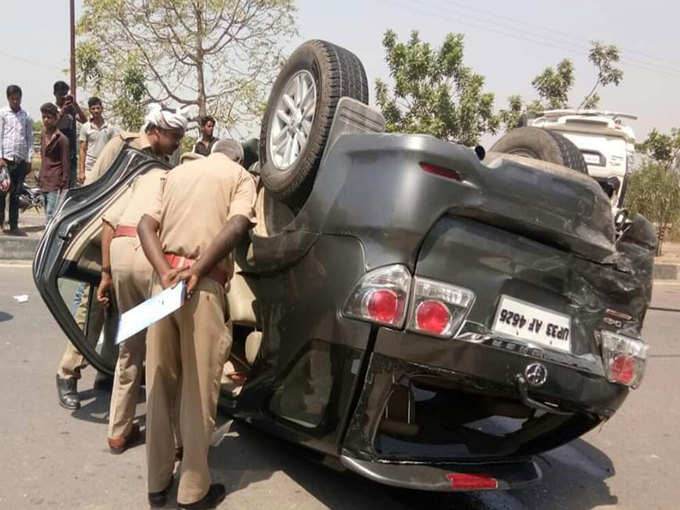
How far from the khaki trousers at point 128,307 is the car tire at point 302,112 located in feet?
2.34

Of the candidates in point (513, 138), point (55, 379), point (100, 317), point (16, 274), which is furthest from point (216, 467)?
point (16, 274)

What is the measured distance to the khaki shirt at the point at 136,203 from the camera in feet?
11.4

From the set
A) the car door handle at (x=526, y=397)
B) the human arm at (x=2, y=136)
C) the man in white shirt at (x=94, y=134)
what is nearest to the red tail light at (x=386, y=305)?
the car door handle at (x=526, y=397)

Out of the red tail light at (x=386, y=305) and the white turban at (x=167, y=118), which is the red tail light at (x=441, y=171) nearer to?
the red tail light at (x=386, y=305)

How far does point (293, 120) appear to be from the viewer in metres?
3.45

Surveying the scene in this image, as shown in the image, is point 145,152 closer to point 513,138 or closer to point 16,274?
point 513,138

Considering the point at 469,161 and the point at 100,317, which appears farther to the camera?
the point at 100,317

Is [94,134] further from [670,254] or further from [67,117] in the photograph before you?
[670,254]

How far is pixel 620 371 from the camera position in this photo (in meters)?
2.96

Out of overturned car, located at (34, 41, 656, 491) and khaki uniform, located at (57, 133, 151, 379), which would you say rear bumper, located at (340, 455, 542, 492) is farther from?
khaki uniform, located at (57, 133, 151, 379)

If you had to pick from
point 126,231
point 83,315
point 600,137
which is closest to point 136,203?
point 126,231

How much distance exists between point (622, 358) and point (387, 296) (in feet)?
3.60

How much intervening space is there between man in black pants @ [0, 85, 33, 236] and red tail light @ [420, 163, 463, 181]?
308 inches

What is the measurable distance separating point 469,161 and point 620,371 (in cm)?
110
